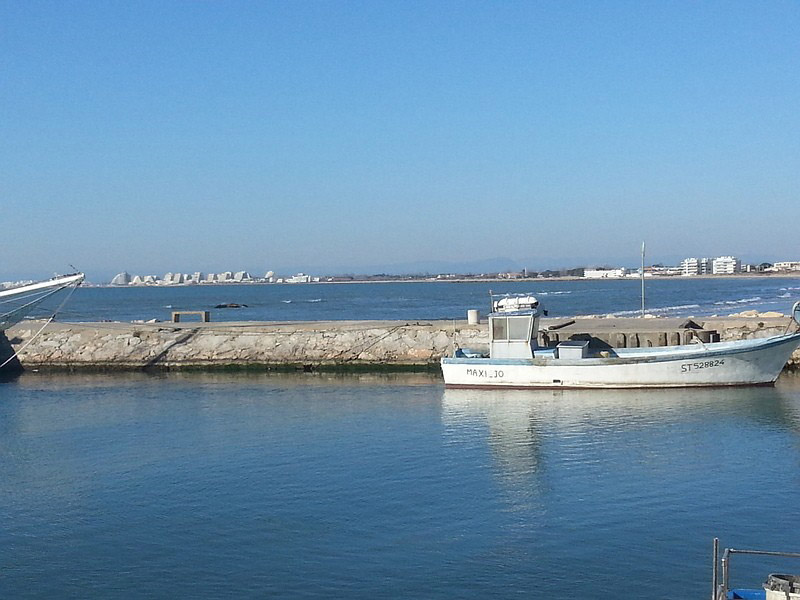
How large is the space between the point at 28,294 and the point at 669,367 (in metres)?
30.5

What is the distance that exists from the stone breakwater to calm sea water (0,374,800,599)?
9.60m

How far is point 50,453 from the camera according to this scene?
1042 inches

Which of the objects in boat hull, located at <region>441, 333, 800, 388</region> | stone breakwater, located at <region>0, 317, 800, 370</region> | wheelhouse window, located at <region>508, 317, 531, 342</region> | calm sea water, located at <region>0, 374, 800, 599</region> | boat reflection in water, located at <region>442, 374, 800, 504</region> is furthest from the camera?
stone breakwater, located at <region>0, 317, 800, 370</region>

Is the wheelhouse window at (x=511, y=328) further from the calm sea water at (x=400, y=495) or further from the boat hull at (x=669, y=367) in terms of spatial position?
the calm sea water at (x=400, y=495)

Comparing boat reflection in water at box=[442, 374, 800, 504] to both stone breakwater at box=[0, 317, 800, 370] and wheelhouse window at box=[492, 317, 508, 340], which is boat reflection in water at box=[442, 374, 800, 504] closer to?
wheelhouse window at box=[492, 317, 508, 340]

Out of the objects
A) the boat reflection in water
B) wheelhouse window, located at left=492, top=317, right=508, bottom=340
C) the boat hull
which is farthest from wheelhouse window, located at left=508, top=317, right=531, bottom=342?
the boat reflection in water

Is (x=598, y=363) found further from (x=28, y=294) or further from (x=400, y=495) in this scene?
(x=28, y=294)

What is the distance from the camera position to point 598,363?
114 ft

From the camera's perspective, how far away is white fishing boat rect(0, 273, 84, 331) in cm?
4247

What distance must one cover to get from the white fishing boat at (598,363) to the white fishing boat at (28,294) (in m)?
20.6

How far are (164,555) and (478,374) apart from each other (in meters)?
20.6

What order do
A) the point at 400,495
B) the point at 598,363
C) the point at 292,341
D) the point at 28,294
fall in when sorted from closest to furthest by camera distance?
the point at 400,495 → the point at 598,363 → the point at 28,294 → the point at 292,341

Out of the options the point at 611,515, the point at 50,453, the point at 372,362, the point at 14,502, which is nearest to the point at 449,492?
the point at 611,515

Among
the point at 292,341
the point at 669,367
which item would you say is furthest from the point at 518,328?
the point at 292,341
